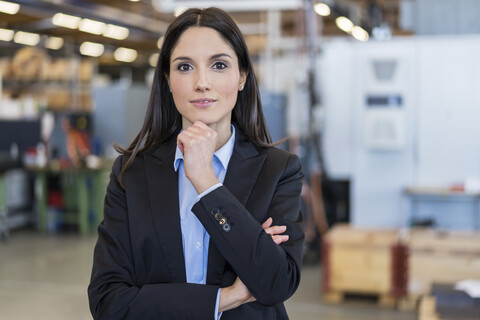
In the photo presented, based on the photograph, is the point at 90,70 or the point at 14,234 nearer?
the point at 14,234

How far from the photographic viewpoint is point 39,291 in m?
5.41

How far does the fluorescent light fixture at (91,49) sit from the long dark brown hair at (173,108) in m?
10.6

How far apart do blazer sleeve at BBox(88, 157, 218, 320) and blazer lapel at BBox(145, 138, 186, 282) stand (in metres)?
0.06

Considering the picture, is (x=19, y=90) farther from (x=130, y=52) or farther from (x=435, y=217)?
(x=435, y=217)

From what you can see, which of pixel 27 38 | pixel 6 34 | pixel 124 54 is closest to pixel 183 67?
pixel 6 34

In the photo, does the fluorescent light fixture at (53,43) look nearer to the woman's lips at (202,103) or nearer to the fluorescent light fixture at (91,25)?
the fluorescent light fixture at (91,25)

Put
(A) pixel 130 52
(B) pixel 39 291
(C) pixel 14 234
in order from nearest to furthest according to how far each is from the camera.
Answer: (B) pixel 39 291 < (C) pixel 14 234 < (A) pixel 130 52

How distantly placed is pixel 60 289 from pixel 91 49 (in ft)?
25.0

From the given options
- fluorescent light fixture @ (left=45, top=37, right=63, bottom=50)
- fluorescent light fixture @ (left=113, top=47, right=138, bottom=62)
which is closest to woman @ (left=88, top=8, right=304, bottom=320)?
fluorescent light fixture @ (left=45, top=37, right=63, bottom=50)

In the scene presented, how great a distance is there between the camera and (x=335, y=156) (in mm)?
7277

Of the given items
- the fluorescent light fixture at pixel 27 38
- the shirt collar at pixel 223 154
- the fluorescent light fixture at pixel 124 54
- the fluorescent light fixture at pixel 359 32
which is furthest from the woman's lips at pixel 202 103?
the fluorescent light fixture at pixel 124 54

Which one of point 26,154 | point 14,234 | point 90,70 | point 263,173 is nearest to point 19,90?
point 90,70

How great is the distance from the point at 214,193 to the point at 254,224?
0.36ft

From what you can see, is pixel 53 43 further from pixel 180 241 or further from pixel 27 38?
pixel 180 241
